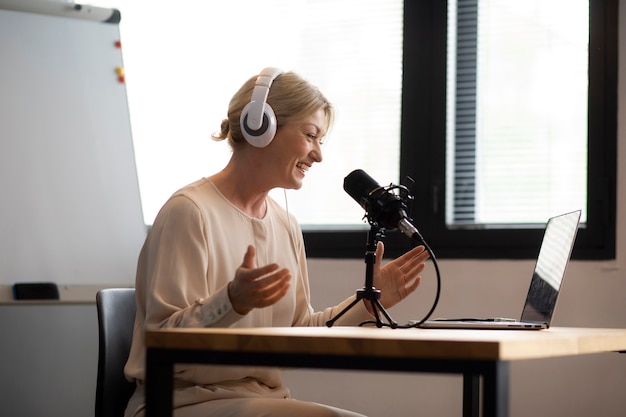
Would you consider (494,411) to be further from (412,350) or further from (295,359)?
(295,359)

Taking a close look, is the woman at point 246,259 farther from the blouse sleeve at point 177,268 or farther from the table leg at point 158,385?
the table leg at point 158,385

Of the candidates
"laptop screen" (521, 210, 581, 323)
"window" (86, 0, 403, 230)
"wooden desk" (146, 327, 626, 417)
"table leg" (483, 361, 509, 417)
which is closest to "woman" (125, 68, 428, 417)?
"wooden desk" (146, 327, 626, 417)

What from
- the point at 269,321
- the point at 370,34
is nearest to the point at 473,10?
the point at 370,34

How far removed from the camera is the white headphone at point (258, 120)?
1.87 m

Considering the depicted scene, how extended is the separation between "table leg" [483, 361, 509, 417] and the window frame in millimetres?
1924

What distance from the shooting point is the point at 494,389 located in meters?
1.03

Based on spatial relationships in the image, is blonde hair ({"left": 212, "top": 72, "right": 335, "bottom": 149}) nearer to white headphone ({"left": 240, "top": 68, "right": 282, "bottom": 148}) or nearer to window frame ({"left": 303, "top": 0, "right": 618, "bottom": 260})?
white headphone ({"left": 240, "top": 68, "right": 282, "bottom": 148})

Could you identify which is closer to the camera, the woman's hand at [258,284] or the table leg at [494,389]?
the table leg at [494,389]

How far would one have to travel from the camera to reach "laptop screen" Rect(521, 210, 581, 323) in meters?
1.73

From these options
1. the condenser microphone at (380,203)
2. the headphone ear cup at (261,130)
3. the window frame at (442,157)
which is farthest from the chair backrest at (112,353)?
the window frame at (442,157)

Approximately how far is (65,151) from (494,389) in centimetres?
226

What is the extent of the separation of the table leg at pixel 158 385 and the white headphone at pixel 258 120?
2.58ft

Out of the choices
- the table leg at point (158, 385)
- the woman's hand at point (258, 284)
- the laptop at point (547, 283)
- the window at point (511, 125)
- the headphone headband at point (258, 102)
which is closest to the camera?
the table leg at point (158, 385)

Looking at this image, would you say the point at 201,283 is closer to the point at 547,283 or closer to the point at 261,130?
the point at 261,130
